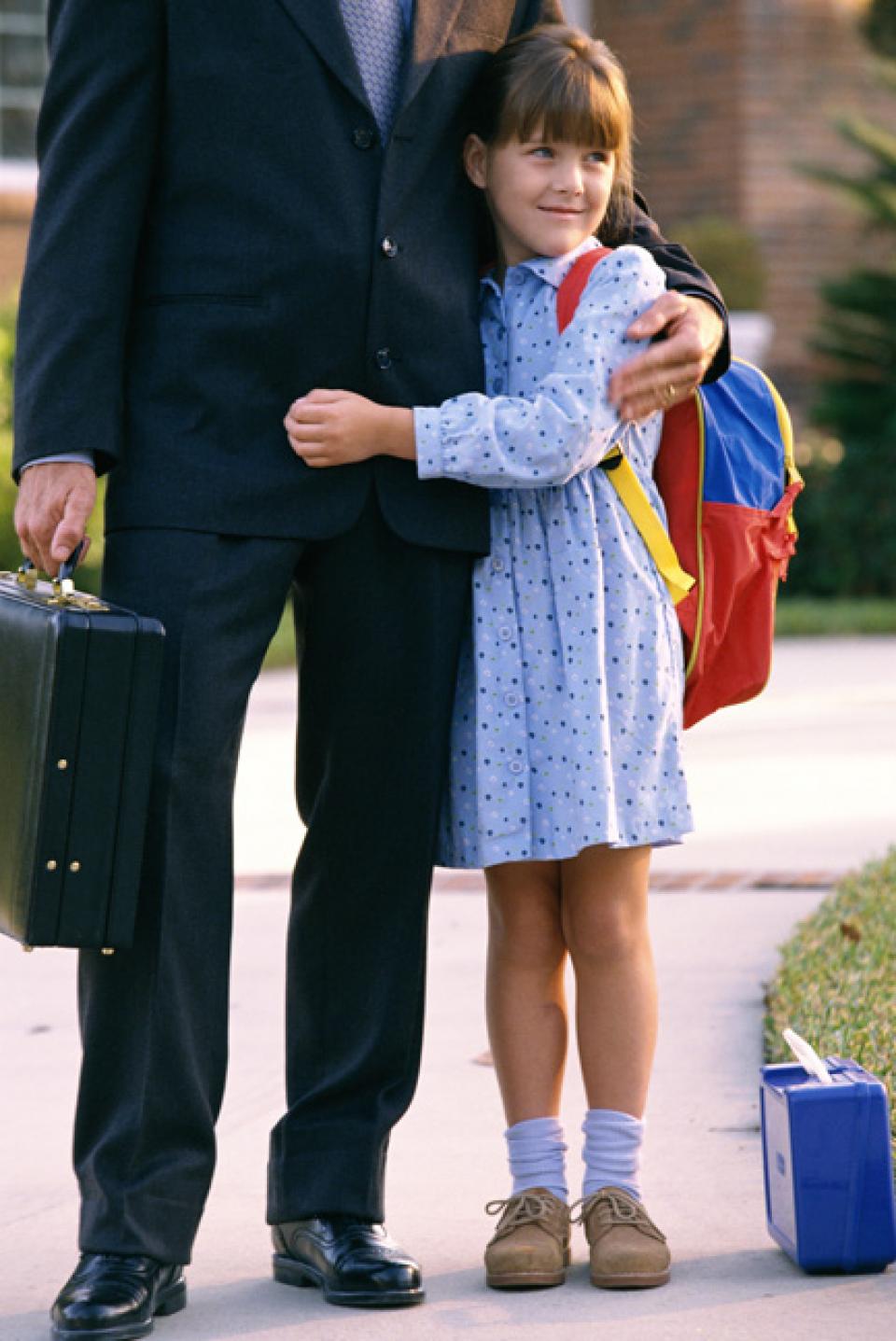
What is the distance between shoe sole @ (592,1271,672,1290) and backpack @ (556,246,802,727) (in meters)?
0.81

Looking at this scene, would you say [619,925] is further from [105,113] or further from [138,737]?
[105,113]

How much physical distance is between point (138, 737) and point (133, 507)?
333mm

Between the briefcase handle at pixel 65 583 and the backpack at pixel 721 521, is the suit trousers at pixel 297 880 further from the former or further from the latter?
the backpack at pixel 721 521

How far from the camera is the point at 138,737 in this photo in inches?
110

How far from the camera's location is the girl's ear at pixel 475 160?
317cm

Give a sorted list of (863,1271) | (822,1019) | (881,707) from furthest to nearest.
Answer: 1. (881,707)
2. (822,1019)
3. (863,1271)

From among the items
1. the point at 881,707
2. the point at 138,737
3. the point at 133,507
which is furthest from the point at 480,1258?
the point at 881,707

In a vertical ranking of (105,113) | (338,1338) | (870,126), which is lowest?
(338,1338)

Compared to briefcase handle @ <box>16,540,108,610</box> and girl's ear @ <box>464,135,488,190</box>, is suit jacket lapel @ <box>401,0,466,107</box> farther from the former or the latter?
briefcase handle @ <box>16,540,108,610</box>

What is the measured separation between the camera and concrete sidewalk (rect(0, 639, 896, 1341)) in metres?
2.94

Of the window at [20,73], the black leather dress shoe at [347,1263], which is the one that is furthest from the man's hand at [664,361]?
the window at [20,73]

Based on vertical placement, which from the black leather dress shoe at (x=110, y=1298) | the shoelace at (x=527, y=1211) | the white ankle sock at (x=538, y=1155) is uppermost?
the white ankle sock at (x=538, y=1155)

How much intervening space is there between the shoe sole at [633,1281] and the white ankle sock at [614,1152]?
0.45 ft

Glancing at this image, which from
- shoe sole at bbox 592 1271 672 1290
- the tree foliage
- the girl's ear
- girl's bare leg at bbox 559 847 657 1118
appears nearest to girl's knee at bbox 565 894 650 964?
girl's bare leg at bbox 559 847 657 1118
